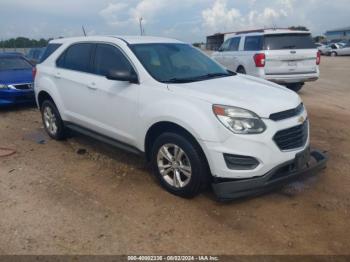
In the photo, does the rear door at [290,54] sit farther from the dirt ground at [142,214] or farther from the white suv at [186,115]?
the white suv at [186,115]

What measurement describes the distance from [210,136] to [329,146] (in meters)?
3.03

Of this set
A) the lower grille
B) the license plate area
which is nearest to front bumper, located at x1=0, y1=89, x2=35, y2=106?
the lower grille

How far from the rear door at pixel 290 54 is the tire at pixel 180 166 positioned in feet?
21.7

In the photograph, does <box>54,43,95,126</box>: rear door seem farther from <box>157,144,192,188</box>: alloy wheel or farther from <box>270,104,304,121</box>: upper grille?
<box>270,104,304,121</box>: upper grille

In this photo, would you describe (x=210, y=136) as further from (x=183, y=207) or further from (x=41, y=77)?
(x=41, y=77)

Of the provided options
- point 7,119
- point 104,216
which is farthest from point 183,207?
point 7,119

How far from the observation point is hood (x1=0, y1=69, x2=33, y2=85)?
927 centimetres

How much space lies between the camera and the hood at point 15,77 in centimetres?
927

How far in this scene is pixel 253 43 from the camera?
10.6 m

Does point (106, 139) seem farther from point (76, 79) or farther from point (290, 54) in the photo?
point (290, 54)

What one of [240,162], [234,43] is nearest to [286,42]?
[234,43]

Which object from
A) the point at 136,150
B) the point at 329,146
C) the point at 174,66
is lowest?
the point at 329,146

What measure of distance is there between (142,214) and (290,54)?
7.59 metres

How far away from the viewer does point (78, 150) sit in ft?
19.5
